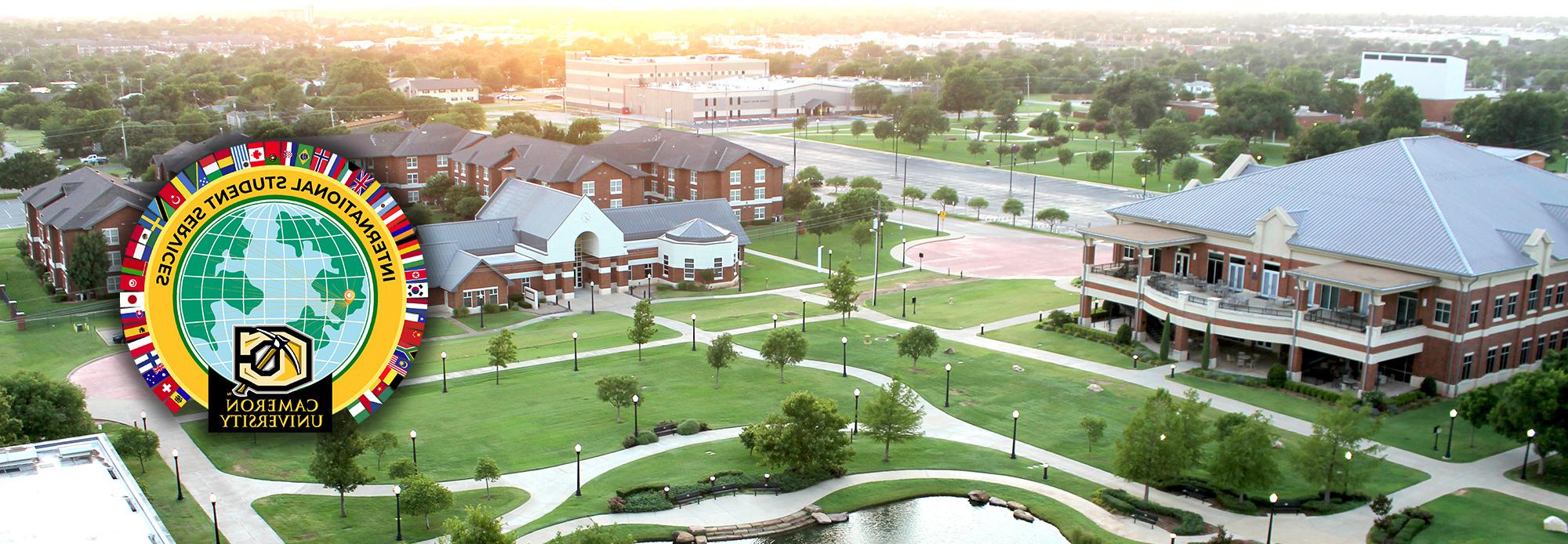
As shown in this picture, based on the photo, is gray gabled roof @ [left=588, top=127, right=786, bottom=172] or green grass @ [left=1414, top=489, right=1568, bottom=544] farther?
gray gabled roof @ [left=588, top=127, right=786, bottom=172]

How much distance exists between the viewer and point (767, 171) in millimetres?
99125

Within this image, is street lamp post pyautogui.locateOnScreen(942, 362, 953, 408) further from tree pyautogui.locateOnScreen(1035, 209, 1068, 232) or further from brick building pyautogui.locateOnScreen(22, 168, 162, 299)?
brick building pyautogui.locateOnScreen(22, 168, 162, 299)

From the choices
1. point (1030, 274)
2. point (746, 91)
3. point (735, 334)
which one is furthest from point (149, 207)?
point (746, 91)

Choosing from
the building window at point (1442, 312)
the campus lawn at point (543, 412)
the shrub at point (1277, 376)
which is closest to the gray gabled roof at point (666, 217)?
the campus lawn at point (543, 412)

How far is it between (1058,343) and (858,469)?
20230mm

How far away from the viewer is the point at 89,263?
6631 centimetres

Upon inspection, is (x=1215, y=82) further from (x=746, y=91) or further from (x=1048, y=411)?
(x=1048, y=411)

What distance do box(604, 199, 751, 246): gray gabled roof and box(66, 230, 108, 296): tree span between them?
27791 mm

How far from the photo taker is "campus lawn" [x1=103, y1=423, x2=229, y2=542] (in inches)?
1452

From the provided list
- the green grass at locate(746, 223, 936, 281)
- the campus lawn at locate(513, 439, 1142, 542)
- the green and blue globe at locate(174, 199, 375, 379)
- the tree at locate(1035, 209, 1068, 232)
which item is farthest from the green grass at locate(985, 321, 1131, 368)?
the green and blue globe at locate(174, 199, 375, 379)

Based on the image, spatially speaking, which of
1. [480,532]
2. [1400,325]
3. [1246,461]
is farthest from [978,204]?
[480,532]

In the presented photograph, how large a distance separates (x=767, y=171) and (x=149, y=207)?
87608 mm

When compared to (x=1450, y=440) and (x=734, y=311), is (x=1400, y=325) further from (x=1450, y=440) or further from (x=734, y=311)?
(x=734, y=311)

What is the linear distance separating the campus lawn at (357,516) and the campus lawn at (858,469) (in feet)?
8.24
